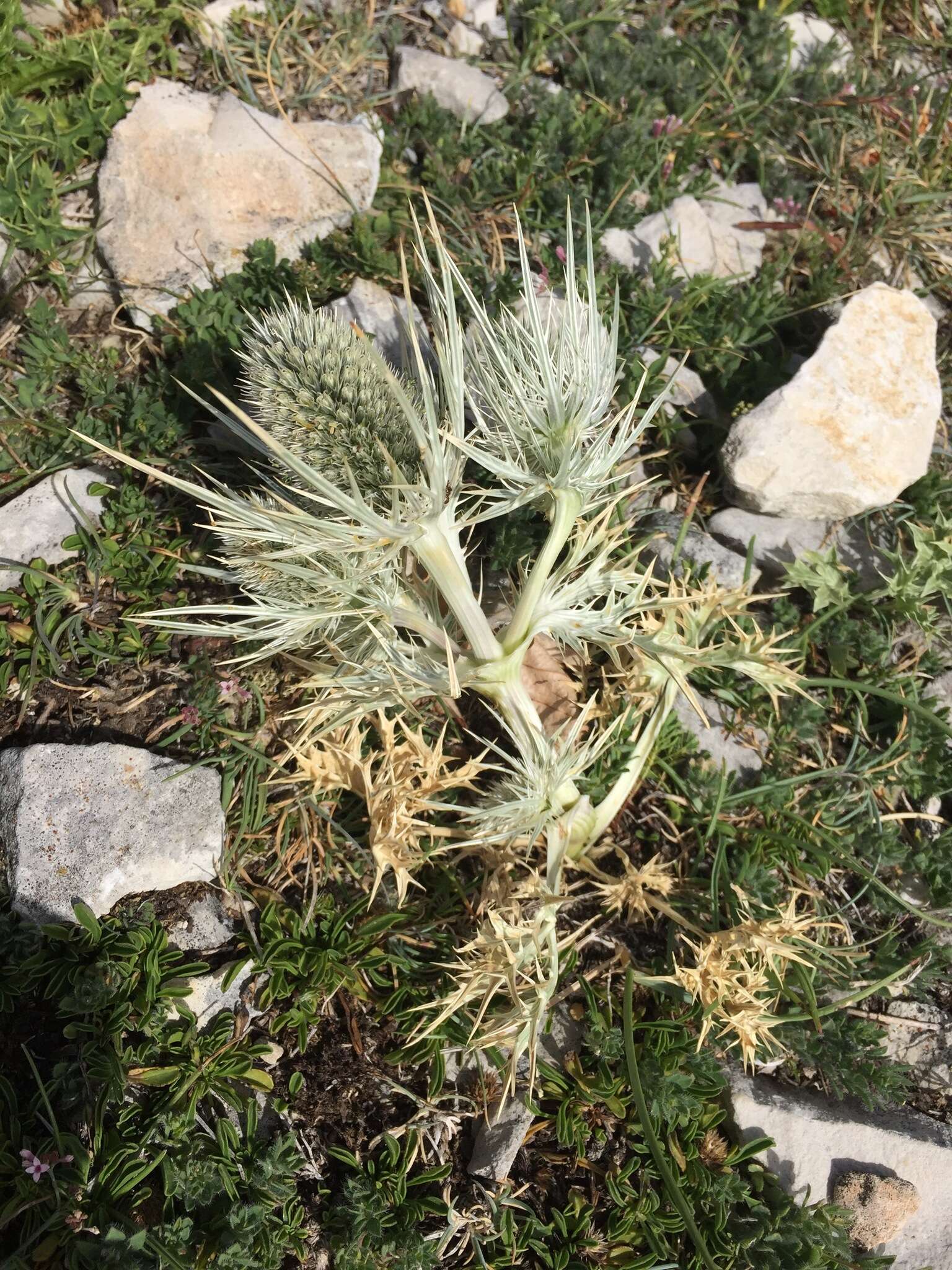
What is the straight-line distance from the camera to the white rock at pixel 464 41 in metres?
3.63

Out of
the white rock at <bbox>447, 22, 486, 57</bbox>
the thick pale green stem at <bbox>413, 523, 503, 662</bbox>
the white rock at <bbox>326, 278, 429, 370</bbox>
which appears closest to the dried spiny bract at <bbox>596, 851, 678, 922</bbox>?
the thick pale green stem at <bbox>413, 523, 503, 662</bbox>

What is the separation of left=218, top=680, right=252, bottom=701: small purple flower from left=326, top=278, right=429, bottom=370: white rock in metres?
1.15

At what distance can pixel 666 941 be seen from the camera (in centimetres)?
258

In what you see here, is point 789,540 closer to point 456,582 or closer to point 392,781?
point 456,582

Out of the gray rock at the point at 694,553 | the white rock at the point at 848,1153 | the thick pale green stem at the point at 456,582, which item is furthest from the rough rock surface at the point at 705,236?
the white rock at the point at 848,1153

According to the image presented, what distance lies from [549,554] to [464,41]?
9.02ft

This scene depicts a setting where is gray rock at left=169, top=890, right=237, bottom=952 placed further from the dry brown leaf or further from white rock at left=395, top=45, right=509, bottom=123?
white rock at left=395, top=45, right=509, bottom=123

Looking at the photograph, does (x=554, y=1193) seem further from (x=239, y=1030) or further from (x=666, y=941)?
(x=239, y=1030)

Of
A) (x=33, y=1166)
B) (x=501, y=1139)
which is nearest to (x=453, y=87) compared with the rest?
(x=501, y=1139)

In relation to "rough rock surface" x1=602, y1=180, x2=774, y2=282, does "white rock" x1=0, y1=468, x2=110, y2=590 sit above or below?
below

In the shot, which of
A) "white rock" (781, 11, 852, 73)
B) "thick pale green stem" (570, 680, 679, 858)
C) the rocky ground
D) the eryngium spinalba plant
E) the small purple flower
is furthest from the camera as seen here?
"white rock" (781, 11, 852, 73)

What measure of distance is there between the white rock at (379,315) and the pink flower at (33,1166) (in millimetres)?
2391

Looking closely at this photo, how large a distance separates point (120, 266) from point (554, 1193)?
317cm

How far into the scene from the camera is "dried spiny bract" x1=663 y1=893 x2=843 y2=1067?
212cm
